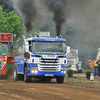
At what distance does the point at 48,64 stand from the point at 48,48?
869 millimetres

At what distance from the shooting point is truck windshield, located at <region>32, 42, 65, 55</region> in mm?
17484

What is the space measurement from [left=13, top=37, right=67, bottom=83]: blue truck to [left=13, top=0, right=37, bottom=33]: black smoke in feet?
37.5

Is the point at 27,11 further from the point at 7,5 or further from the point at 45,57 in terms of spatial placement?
the point at 7,5

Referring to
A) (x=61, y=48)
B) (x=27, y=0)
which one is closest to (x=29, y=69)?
(x=61, y=48)

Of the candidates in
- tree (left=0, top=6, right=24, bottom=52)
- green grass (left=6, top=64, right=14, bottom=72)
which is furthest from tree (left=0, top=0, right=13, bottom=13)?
green grass (left=6, top=64, right=14, bottom=72)

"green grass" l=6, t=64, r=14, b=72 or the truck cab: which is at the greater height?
the truck cab

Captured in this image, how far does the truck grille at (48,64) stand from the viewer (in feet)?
57.2

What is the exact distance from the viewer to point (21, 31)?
46.8 meters

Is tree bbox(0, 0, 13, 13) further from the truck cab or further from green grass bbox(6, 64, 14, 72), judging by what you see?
green grass bbox(6, 64, 14, 72)

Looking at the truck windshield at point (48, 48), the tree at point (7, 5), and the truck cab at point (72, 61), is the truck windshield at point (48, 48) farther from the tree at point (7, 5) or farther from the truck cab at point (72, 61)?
the tree at point (7, 5)

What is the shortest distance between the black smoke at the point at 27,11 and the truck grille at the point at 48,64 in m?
11.8

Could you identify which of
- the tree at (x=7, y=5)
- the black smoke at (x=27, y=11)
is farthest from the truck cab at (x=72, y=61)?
the tree at (x=7, y=5)

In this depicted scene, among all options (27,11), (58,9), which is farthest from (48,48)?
(27,11)

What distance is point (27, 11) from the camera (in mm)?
29078
